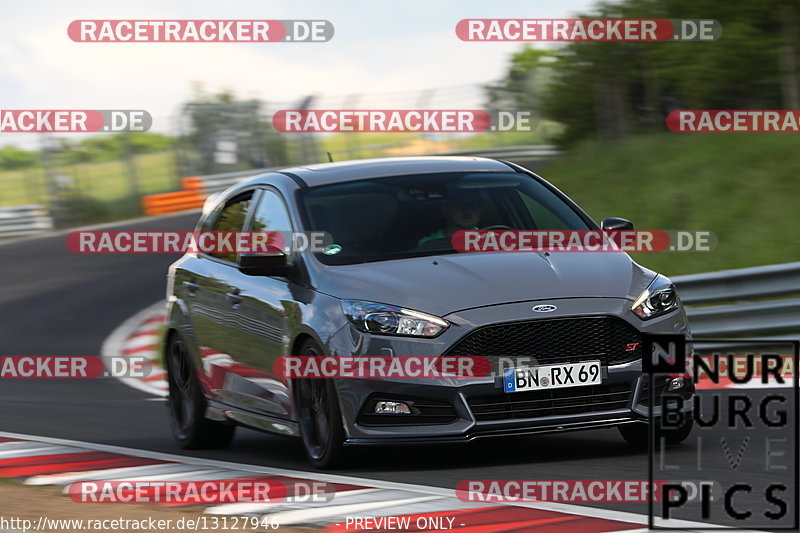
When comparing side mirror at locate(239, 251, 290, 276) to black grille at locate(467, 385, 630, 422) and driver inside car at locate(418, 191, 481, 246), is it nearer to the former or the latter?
driver inside car at locate(418, 191, 481, 246)

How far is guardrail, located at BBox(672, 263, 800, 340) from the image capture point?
12.2 m

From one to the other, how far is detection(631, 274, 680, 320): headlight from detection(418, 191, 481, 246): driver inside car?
1124 millimetres

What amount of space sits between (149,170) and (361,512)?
31.6 metres

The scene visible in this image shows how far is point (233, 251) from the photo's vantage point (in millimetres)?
9406

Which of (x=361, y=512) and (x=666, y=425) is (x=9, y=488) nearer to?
(x=361, y=512)

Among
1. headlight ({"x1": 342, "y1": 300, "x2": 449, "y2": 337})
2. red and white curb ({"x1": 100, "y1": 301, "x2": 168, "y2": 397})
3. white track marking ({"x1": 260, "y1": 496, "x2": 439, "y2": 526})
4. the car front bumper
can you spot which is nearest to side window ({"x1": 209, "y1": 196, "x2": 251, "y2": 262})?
headlight ({"x1": 342, "y1": 300, "x2": 449, "y2": 337})

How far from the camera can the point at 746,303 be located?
1266 cm

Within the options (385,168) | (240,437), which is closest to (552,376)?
(385,168)

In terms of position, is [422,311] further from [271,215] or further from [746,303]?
[746,303]

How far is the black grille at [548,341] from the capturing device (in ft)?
24.4

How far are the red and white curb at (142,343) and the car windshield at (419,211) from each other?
631 cm

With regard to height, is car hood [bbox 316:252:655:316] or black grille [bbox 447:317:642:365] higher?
car hood [bbox 316:252:655:316]

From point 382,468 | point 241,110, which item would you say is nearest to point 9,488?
point 382,468

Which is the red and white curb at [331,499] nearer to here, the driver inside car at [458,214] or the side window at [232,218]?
the side window at [232,218]
